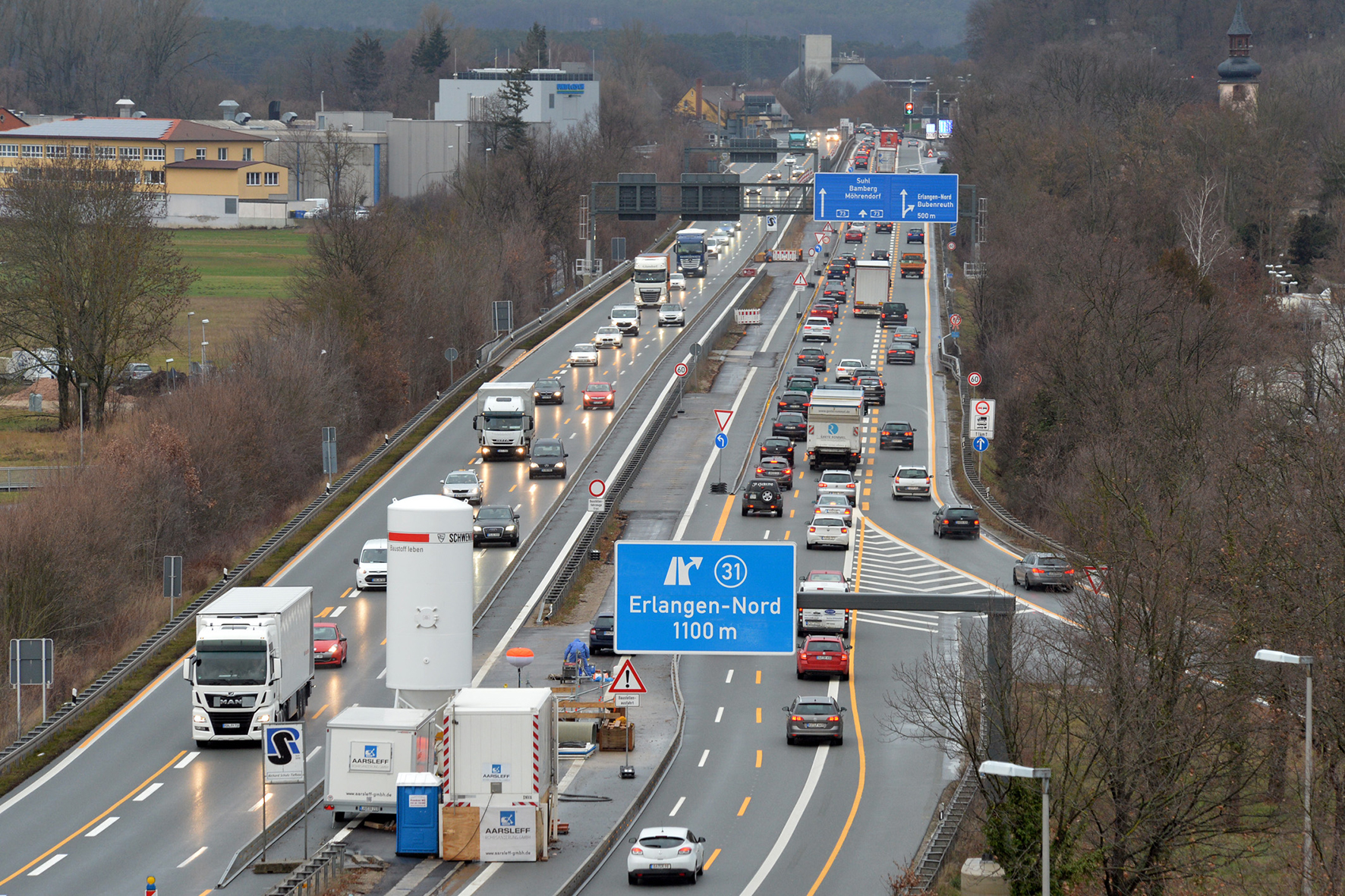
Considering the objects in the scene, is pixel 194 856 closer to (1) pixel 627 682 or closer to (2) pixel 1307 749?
(1) pixel 627 682

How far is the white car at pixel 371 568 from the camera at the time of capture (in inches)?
2276

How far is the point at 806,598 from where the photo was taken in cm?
2841

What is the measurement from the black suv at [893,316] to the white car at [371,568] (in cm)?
6345

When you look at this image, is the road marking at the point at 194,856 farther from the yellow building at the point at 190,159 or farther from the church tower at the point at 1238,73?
the yellow building at the point at 190,159

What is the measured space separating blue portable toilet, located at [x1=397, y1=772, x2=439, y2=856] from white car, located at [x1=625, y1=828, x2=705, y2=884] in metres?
3.90

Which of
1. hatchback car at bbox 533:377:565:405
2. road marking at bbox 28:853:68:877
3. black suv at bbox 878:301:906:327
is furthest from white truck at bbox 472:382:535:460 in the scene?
black suv at bbox 878:301:906:327

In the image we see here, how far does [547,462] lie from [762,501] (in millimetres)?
9731

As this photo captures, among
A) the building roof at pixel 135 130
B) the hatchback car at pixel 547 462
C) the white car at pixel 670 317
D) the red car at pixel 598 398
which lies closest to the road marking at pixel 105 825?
the hatchback car at pixel 547 462

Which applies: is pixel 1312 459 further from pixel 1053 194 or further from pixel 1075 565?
pixel 1053 194

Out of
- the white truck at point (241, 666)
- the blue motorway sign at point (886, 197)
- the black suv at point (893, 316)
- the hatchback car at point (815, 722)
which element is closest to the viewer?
the white truck at point (241, 666)

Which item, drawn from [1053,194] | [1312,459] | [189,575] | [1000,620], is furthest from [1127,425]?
[1053,194]

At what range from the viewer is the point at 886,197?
9431cm

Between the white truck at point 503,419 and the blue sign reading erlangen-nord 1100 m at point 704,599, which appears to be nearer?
the blue sign reading erlangen-nord 1100 m at point 704,599

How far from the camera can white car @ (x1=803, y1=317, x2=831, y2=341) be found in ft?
356
